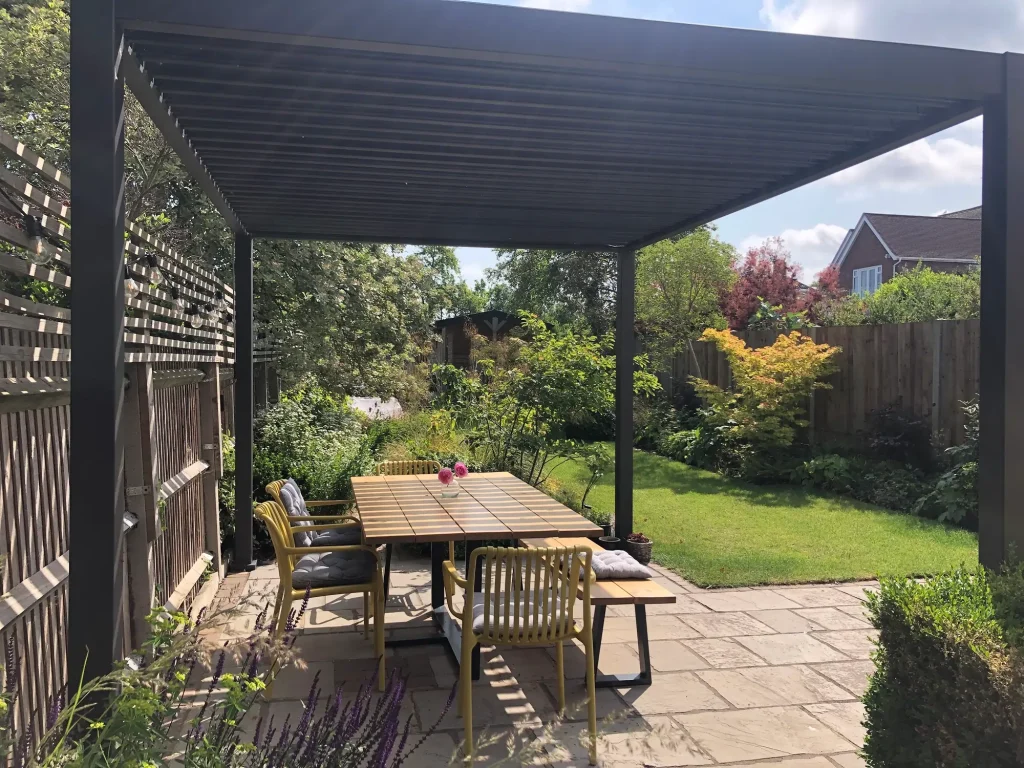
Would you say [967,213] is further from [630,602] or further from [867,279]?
[630,602]

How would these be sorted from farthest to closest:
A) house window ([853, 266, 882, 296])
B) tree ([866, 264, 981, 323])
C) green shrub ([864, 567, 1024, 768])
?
house window ([853, 266, 882, 296]), tree ([866, 264, 981, 323]), green shrub ([864, 567, 1024, 768])

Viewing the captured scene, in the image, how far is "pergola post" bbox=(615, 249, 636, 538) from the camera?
6.17m

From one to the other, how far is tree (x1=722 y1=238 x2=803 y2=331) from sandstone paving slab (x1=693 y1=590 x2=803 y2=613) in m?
13.5

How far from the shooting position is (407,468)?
6.24m

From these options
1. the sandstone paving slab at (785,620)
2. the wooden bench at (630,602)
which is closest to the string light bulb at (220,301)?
the wooden bench at (630,602)

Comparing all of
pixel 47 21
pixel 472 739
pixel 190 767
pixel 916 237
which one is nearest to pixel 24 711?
pixel 190 767

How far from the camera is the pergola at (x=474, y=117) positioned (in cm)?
219

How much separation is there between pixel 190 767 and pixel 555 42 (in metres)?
2.23

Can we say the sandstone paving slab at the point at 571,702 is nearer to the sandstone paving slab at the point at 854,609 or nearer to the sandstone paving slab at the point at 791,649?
A: the sandstone paving slab at the point at 791,649

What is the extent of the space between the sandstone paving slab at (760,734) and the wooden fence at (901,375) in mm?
5840

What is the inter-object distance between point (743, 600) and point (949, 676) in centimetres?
307

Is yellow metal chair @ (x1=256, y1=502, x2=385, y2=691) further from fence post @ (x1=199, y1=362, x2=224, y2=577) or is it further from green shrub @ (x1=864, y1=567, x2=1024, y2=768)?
green shrub @ (x1=864, y1=567, x2=1024, y2=768)

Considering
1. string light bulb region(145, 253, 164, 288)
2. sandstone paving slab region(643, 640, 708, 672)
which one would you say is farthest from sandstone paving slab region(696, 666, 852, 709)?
string light bulb region(145, 253, 164, 288)

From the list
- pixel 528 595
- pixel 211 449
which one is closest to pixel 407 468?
pixel 211 449
